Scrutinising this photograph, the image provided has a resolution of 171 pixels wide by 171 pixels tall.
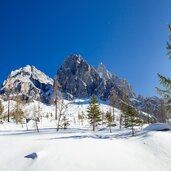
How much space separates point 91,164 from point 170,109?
12074 mm

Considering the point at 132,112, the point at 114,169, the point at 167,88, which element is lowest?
the point at 114,169

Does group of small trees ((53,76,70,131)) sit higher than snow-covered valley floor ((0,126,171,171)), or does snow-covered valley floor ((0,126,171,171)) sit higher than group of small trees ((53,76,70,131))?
group of small trees ((53,76,70,131))

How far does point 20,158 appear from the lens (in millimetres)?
13703

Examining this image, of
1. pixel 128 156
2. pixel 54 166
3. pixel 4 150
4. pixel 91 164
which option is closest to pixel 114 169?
pixel 91 164

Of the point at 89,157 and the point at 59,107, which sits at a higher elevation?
the point at 59,107

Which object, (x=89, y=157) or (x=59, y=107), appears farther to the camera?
(x=59, y=107)

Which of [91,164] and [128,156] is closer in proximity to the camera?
[91,164]

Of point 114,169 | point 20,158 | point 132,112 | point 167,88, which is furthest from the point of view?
point 132,112

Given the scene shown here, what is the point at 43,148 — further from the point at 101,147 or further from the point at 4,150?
the point at 101,147

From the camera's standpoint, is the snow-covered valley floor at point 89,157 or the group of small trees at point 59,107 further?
the group of small trees at point 59,107

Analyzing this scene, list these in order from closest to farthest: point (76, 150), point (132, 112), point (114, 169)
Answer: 1. point (114, 169)
2. point (76, 150)
3. point (132, 112)

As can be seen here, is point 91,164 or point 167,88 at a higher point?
point 167,88

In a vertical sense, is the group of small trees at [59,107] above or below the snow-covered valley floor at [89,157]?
above

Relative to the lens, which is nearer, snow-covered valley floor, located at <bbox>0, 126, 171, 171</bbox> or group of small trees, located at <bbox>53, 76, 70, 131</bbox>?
snow-covered valley floor, located at <bbox>0, 126, 171, 171</bbox>
